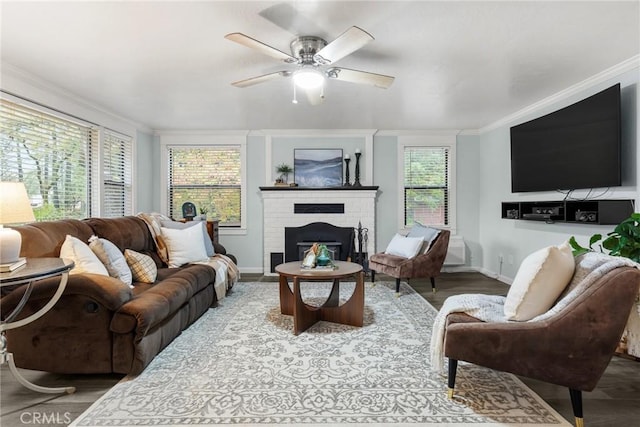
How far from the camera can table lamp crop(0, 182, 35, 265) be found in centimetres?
189

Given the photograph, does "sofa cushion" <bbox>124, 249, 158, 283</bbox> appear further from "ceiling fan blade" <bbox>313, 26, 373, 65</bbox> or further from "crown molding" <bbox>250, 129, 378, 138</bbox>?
"crown molding" <bbox>250, 129, 378, 138</bbox>

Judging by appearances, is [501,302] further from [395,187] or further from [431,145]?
[431,145]

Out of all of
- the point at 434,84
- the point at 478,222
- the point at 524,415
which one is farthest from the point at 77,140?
the point at 478,222

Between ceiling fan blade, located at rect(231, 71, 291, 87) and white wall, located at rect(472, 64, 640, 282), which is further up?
ceiling fan blade, located at rect(231, 71, 291, 87)

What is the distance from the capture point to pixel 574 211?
3.49 meters

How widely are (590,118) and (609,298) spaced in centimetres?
232

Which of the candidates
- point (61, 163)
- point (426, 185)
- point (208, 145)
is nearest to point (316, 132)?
point (208, 145)

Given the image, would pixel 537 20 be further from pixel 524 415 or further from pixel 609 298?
pixel 524 415

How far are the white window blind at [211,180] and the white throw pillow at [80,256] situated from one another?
3.15 meters

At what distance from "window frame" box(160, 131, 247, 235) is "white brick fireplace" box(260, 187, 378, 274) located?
0.39m

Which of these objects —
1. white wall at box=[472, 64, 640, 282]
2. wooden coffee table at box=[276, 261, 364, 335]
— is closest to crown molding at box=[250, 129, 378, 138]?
white wall at box=[472, 64, 640, 282]

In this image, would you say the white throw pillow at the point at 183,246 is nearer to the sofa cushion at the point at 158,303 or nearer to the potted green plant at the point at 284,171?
the sofa cushion at the point at 158,303

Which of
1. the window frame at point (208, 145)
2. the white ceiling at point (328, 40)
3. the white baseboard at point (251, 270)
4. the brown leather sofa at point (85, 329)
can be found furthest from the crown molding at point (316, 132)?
the brown leather sofa at point (85, 329)

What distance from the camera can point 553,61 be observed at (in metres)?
2.91
